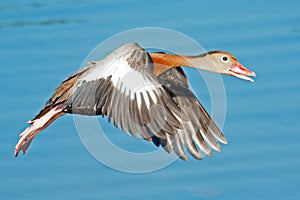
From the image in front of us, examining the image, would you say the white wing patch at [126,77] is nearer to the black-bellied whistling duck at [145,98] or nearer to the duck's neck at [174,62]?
the black-bellied whistling duck at [145,98]

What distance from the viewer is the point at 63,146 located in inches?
564

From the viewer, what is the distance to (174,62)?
13.4 metres

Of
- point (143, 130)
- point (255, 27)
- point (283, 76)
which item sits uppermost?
point (255, 27)

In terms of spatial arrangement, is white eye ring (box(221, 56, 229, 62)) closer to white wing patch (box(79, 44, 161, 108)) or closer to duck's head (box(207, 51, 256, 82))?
duck's head (box(207, 51, 256, 82))

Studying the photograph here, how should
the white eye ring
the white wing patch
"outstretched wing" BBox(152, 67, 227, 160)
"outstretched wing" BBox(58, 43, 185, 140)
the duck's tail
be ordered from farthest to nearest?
the white eye ring
the duck's tail
"outstretched wing" BBox(152, 67, 227, 160)
the white wing patch
"outstretched wing" BBox(58, 43, 185, 140)

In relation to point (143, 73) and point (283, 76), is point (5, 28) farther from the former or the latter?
point (143, 73)

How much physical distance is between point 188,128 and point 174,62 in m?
0.98

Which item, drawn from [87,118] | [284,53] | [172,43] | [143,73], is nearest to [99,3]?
[172,43]

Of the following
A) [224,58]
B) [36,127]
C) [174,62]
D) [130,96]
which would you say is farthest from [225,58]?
[130,96]

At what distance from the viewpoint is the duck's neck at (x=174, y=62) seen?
1324 cm

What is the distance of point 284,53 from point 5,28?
3.85 metres

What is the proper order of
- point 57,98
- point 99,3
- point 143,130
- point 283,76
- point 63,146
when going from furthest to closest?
point 99,3, point 283,76, point 63,146, point 57,98, point 143,130

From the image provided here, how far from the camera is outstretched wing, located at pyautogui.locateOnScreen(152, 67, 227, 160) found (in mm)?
12484

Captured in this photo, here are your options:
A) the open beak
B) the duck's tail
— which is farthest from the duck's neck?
the duck's tail
